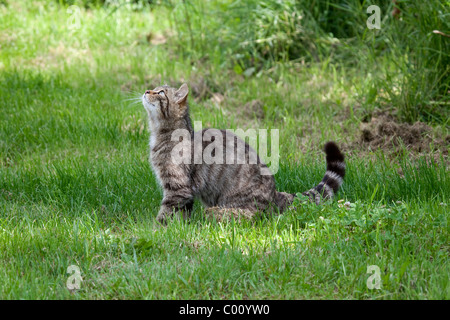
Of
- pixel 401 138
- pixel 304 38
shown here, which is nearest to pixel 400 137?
pixel 401 138

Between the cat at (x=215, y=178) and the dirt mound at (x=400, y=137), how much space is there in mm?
1631

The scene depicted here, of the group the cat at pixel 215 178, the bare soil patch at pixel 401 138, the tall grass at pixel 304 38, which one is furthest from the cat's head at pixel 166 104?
the tall grass at pixel 304 38

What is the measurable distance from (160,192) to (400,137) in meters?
2.85

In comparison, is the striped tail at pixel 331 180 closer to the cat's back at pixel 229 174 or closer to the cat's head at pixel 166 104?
the cat's back at pixel 229 174

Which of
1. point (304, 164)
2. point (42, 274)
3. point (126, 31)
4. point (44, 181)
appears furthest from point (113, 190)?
point (126, 31)

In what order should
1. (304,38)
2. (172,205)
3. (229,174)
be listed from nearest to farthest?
(172,205) < (229,174) < (304,38)

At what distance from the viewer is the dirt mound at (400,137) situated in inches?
240

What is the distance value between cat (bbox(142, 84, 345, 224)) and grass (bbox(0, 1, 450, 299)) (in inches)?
7.6

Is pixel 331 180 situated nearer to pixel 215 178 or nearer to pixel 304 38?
pixel 215 178

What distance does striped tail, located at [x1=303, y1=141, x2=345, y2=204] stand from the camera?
188 inches

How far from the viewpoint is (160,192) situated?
527 centimetres

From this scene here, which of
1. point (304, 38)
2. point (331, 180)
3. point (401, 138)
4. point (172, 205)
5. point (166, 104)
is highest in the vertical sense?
point (304, 38)
